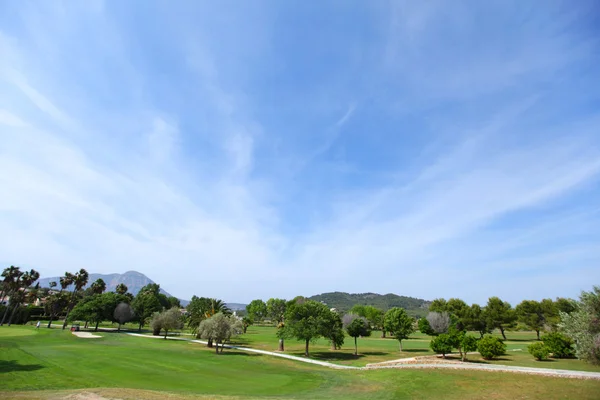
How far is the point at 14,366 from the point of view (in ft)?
98.7

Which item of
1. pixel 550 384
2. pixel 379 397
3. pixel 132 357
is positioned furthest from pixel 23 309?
pixel 550 384

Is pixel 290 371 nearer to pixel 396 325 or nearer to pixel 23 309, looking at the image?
pixel 396 325

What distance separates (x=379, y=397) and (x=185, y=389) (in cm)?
1501

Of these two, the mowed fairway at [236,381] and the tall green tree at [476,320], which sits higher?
the tall green tree at [476,320]

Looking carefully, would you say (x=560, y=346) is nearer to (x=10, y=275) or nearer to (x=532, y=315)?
(x=532, y=315)

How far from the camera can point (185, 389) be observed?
78.6 feet

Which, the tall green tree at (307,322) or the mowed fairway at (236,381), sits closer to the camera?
the mowed fairway at (236,381)

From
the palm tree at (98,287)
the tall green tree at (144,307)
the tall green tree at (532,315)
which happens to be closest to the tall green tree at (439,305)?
the tall green tree at (532,315)

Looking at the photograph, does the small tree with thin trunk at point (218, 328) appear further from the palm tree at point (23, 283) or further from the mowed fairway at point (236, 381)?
the palm tree at point (23, 283)

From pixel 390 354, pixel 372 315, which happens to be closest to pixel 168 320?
pixel 390 354

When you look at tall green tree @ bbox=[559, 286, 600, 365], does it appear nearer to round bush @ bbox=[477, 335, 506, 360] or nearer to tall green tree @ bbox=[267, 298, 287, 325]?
round bush @ bbox=[477, 335, 506, 360]

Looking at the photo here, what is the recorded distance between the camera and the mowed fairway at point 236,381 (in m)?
21.7

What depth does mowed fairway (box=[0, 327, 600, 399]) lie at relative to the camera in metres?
21.7

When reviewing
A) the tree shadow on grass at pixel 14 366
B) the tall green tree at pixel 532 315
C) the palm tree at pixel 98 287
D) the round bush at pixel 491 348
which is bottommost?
the tree shadow on grass at pixel 14 366
